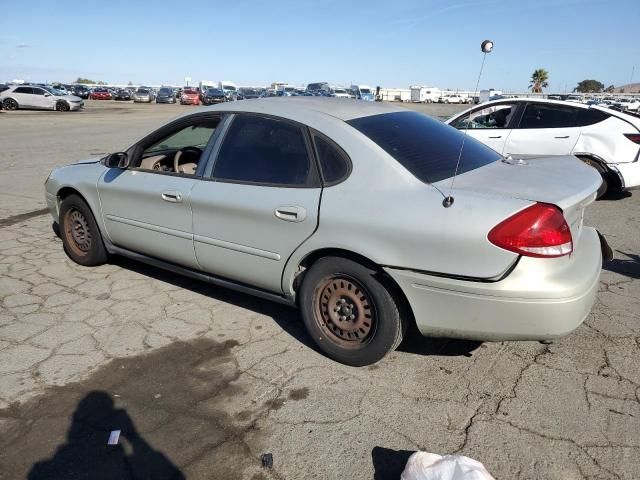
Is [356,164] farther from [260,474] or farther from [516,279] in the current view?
[260,474]

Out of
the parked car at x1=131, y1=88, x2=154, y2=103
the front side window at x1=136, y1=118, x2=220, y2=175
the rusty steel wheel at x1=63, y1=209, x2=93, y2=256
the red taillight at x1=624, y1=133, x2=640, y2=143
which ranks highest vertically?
the front side window at x1=136, y1=118, x2=220, y2=175

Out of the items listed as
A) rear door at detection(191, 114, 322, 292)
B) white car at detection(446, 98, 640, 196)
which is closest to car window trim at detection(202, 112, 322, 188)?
rear door at detection(191, 114, 322, 292)

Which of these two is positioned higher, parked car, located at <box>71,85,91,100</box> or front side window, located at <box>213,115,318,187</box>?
front side window, located at <box>213,115,318,187</box>

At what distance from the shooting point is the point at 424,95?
68.4 m

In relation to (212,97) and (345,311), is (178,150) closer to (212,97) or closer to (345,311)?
(345,311)

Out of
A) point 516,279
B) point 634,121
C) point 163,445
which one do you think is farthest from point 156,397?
point 634,121

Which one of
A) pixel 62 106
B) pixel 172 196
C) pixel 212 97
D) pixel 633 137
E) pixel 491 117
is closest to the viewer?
pixel 172 196

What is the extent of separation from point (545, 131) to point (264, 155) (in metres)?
5.75

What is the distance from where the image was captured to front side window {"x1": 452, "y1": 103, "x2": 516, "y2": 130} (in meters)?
8.14

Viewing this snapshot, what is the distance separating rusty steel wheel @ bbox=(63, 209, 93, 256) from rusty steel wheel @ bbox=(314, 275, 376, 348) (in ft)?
8.68

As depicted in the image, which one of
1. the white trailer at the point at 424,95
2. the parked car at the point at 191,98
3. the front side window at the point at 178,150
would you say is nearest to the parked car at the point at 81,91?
the parked car at the point at 191,98

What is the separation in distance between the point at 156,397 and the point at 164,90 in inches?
2029

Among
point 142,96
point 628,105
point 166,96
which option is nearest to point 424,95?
point 166,96

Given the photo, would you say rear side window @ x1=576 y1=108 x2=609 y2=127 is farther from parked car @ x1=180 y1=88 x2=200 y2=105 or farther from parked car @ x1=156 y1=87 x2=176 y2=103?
parked car @ x1=156 y1=87 x2=176 y2=103
